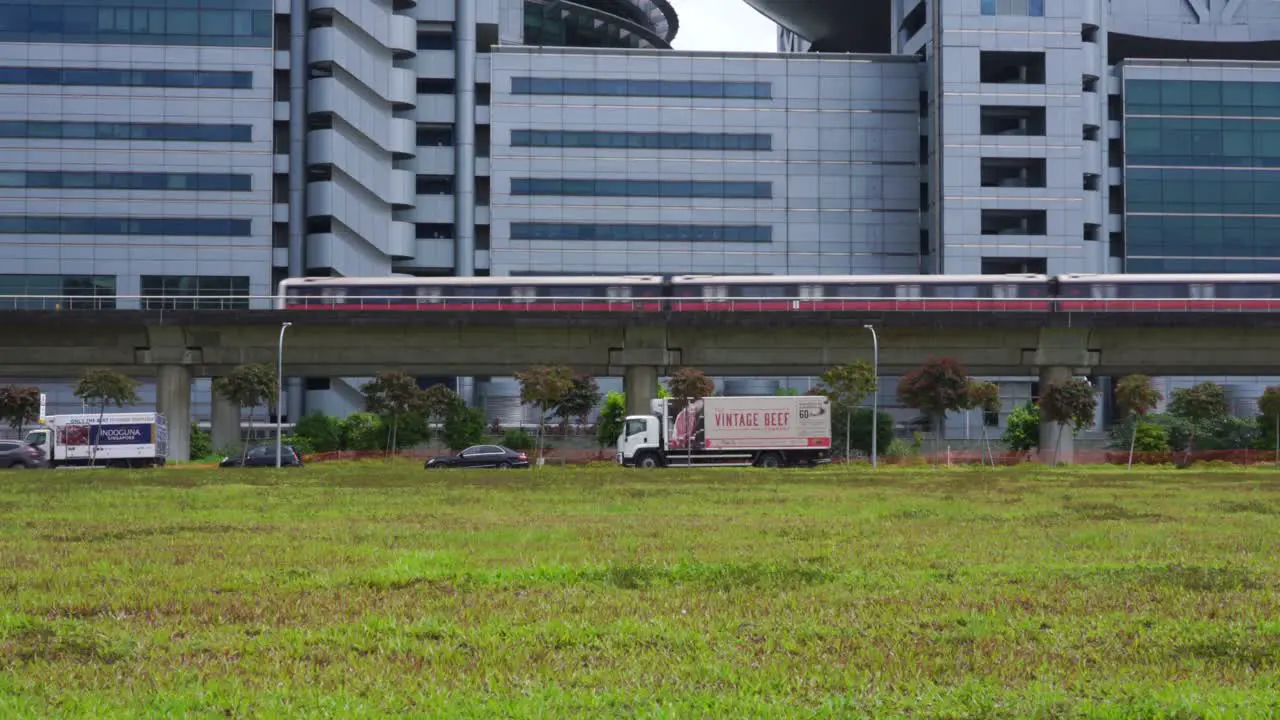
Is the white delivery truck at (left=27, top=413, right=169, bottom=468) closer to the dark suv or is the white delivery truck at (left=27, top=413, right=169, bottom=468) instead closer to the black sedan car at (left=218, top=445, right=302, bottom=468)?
the dark suv

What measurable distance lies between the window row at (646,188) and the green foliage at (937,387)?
153ft

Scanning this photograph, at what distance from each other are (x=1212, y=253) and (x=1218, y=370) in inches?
1498

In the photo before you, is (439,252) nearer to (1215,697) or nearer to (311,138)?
(311,138)

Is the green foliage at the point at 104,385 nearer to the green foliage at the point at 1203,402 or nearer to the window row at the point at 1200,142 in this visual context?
the green foliage at the point at 1203,402

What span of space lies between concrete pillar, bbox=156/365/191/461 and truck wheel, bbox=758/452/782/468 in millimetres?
34644

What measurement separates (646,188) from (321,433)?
38.7 meters

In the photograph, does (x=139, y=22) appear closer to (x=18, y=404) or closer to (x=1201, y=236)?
(x=18, y=404)

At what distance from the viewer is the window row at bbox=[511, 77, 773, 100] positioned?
117m

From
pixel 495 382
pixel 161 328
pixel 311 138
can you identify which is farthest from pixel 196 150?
pixel 161 328

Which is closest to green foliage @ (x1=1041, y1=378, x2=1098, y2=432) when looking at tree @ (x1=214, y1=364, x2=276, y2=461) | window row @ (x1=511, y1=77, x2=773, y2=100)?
tree @ (x1=214, y1=364, x2=276, y2=461)

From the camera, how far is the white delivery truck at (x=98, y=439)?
69000mm

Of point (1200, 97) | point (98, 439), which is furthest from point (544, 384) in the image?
point (1200, 97)

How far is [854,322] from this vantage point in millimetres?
77562

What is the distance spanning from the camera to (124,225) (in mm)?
111062
